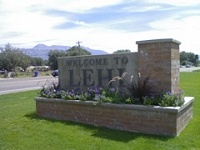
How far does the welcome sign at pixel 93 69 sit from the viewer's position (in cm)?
671

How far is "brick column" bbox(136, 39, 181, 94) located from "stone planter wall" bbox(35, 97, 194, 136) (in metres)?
0.64

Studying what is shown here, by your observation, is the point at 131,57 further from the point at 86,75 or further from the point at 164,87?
the point at 86,75

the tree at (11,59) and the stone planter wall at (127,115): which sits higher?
the tree at (11,59)

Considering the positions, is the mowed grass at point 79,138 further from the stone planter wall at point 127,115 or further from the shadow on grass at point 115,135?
the stone planter wall at point 127,115

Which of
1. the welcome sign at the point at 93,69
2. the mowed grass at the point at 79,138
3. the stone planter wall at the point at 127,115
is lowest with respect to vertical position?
the mowed grass at the point at 79,138

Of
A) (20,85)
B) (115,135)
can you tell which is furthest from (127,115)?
(20,85)

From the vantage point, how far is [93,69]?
7.43 m

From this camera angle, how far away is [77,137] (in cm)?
542

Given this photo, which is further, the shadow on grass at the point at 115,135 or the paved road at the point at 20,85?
the paved road at the point at 20,85

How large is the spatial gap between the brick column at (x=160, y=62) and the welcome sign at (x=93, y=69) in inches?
12.9

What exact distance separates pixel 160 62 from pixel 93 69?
2.14 m

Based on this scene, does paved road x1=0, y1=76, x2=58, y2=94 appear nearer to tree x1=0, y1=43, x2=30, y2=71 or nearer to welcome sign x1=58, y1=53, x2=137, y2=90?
welcome sign x1=58, y1=53, x2=137, y2=90

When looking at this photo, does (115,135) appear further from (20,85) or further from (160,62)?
(20,85)

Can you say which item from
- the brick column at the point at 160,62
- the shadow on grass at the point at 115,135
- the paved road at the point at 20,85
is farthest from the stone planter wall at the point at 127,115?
the paved road at the point at 20,85
